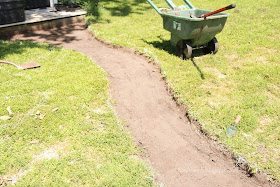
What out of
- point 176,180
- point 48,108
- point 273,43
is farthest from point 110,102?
point 273,43

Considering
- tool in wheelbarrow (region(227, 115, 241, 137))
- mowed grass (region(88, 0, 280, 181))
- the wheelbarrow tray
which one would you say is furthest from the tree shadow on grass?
tool in wheelbarrow (region(227, 115, 241, 137))

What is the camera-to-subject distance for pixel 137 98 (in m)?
4.98

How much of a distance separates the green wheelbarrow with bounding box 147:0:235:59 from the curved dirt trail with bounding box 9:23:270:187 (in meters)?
0.98

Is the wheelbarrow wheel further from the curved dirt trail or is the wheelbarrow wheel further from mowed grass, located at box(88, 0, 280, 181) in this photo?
the curved dirt trail

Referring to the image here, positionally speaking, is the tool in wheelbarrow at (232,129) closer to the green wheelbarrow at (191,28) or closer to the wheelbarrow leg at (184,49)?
the green wheelbarrow at (191,28)

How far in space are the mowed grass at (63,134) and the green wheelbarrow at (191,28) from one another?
219cm

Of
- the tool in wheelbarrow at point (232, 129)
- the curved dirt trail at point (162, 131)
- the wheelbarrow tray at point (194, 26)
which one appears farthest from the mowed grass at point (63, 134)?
the wheelbarrow tray at point (194, 26)

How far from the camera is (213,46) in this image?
6520 mm

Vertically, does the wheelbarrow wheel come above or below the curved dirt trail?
above

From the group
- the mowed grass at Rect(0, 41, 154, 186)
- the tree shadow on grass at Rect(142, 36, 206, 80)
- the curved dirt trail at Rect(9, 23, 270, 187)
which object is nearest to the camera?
the mowed grass at Rect(0, 41, 154, 186)

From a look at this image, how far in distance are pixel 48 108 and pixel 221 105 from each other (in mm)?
3291

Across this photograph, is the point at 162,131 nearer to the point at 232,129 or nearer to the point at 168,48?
the point at 232,129

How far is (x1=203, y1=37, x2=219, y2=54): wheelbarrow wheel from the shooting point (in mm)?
6434

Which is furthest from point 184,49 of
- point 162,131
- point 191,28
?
point 162,131
